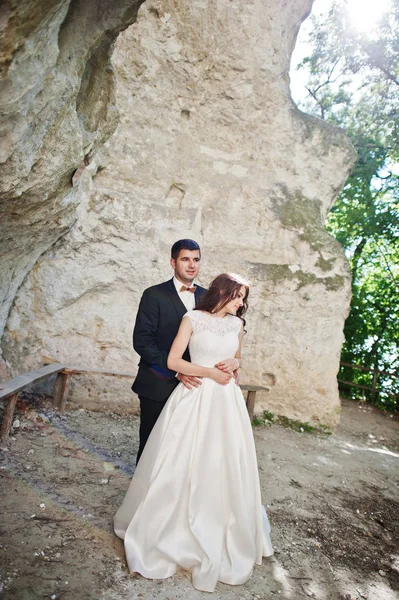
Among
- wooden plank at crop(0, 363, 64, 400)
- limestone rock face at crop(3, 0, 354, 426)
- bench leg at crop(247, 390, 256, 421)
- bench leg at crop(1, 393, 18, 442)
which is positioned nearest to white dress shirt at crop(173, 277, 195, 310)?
wooden plank at crop(0, 363, 64, 400)

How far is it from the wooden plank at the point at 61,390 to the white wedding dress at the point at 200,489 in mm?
2790

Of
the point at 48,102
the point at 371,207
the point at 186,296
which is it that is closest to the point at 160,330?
the point at 186,296

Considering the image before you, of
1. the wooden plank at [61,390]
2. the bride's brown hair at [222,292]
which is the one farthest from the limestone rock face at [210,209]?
the bride's brown hair at [222,292]

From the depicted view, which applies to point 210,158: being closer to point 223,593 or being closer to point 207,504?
point 207,504

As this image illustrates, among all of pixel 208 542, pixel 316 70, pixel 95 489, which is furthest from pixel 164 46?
pixel 316 70

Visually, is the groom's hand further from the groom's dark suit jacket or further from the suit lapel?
the suit lapel

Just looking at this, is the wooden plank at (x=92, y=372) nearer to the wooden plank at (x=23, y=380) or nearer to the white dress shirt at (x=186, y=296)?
the wooden plank at (x=23, y=380)

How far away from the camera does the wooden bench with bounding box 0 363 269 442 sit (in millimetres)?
4309

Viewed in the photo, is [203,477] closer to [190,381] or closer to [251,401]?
[190,381]

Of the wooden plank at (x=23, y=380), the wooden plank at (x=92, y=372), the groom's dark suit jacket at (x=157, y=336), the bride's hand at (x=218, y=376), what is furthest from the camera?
the wooden plank at (x=92, y=372)

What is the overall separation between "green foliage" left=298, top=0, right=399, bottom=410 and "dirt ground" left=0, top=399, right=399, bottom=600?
4994 mm

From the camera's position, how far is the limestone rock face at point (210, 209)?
5891mm

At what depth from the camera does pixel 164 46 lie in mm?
6113

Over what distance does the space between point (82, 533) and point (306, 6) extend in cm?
805
